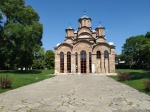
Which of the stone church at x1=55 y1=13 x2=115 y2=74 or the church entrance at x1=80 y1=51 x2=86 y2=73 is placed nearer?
the stone church at x1=55 y1=13 x2=115 y2=74

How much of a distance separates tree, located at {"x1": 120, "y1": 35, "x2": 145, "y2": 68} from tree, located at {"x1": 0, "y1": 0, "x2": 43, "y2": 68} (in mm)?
40823

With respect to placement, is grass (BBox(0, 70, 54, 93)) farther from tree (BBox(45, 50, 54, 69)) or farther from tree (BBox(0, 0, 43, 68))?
tree (BBox(45, 50, 54, 69))

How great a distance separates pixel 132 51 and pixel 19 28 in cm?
4738

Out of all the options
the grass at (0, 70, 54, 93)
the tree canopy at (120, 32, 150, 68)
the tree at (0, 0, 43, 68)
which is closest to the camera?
the grass at (0, 70, 54, 93)

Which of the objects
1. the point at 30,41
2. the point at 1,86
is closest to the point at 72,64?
the point at 30,41

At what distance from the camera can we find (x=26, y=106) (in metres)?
7.55

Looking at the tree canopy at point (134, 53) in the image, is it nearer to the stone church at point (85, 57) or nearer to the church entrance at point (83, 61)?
the stone church at point (85, 57)

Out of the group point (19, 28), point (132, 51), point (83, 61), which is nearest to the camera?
point (19, 28)

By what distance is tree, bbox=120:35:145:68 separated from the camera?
66.9 meters

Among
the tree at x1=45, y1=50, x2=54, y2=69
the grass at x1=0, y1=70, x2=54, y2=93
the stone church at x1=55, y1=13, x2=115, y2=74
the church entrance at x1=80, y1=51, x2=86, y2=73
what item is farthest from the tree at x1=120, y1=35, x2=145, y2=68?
the grass at x1=0, y1=70, x2=54, y2=93

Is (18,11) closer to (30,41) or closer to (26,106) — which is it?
(30,41)

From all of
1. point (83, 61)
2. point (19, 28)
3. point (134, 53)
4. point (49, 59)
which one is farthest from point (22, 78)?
point (134, 53)

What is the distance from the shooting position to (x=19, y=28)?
30.7 meters

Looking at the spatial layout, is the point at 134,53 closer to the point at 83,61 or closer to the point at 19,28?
the point at 83,61
